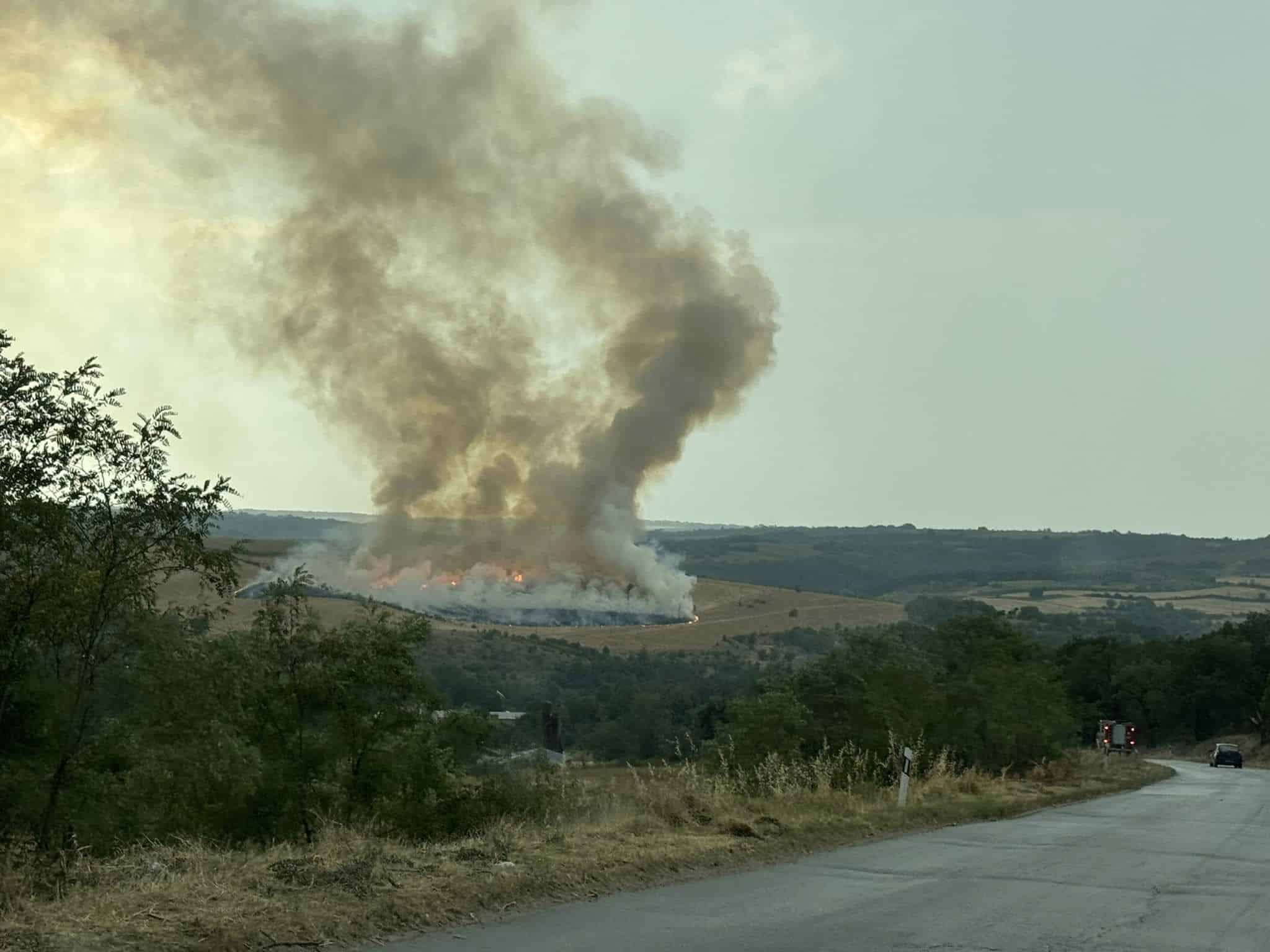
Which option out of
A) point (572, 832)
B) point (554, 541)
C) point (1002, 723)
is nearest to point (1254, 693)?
point (554, 541)

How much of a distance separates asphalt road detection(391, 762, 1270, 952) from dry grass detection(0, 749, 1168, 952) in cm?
46

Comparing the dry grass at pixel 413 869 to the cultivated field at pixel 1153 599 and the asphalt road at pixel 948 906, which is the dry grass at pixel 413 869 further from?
the cultivated field at pixel 1153 599

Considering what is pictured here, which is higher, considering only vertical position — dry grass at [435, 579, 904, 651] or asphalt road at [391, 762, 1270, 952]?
asphalt road at [391, 762, 1270, 952]

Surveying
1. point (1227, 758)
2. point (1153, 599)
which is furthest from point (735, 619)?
point (1153, 599)

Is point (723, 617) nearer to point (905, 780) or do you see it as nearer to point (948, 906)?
point (905, 780)

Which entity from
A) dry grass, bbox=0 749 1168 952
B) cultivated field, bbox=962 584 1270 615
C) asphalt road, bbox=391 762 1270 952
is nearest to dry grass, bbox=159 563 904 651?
cultivated field, bbox=962 584 1270 615

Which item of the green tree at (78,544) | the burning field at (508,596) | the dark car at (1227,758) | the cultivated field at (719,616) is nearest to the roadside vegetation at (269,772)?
the green tree at (78,544)

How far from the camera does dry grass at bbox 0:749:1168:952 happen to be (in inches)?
336

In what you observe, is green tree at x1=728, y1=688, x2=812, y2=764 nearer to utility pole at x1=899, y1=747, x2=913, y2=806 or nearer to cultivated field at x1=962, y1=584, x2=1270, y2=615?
utility pole at x1=899, y1=747, x2=913, y2=806

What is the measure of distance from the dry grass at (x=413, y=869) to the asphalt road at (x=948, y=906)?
458 millimetres

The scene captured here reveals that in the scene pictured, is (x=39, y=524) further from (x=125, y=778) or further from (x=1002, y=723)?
(x=1002, y=723)

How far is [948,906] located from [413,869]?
13.7 ft

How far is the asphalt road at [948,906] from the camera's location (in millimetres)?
9547

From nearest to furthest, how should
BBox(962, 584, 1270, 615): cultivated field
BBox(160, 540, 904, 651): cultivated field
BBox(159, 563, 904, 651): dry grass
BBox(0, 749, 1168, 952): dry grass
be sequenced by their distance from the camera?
BBox(0, 749, 1168, 952): dry grass < BBox(159, 563, 904, 651): dry grass < BBox(160, 540, 904, 651): cultivated field < BBox(962, 584, 1270, 615): cultivated field
